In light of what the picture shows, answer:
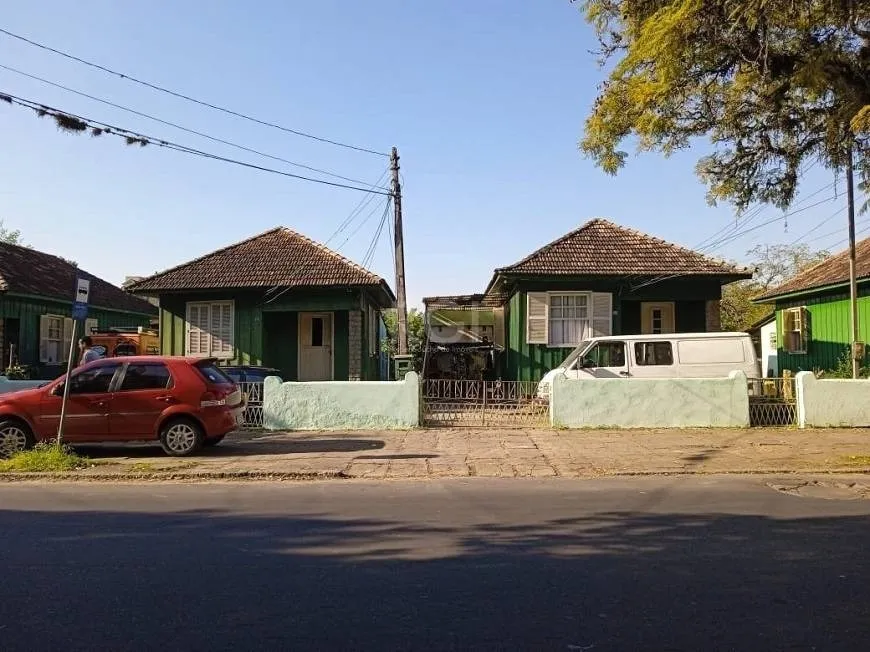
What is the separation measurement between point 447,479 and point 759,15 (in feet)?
23.9

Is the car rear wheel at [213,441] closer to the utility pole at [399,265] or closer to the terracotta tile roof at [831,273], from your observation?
the utility pole at [399,265]

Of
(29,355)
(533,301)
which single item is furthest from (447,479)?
(29,355)

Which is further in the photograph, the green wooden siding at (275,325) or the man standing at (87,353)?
the green wooden siding at (275,325)

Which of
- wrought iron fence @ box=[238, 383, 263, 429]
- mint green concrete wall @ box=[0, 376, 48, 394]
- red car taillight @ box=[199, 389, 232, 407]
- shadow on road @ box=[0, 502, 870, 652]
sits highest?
mint green concrete wall @ box=[0, 376, 48, 394]

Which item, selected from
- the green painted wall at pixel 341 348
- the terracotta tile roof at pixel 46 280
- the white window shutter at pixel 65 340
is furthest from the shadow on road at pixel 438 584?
the white window shutter at pixel 65 340

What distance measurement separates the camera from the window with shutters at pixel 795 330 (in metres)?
22.1

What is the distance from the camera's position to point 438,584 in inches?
197

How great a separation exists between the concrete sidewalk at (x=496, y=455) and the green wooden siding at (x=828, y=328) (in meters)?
7.66

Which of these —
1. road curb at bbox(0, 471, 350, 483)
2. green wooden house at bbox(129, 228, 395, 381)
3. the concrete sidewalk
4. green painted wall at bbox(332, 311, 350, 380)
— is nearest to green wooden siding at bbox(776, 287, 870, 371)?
the concrete sidewalk

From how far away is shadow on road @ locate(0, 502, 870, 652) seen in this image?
4.13 m

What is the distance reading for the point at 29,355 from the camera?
23047 millimetres

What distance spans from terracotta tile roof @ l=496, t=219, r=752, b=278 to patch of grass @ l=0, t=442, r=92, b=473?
10995 millimetres

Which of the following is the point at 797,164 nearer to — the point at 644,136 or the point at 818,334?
the point at 644,136

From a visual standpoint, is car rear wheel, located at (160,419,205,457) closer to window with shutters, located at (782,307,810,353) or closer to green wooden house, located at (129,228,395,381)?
green wooden house, located at (129,228,395,381)
